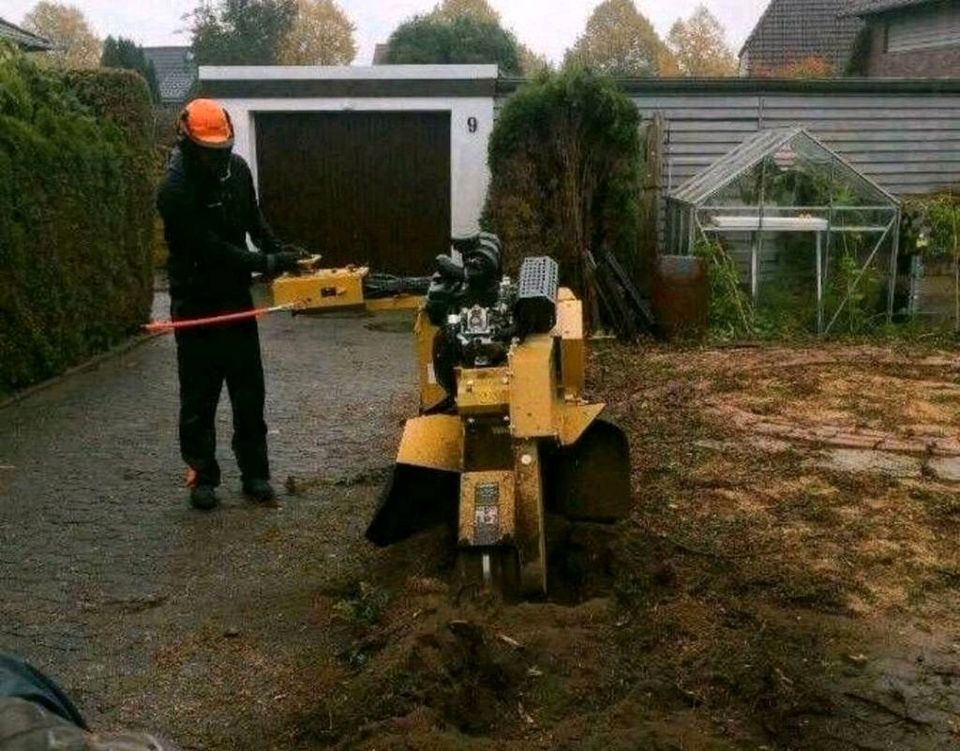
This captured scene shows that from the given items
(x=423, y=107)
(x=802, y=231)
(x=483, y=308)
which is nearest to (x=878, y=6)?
(x=423, y=107)

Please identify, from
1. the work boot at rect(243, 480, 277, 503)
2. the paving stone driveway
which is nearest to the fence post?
the paving stone driveway

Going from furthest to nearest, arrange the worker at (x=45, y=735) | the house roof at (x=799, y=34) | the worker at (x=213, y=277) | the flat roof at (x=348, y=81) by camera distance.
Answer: the house roof at (x=799, y=34) < the flat roof at (x=348, y=81) < the worker at (x=213, y=277) < the worker at (x=45, y=735)

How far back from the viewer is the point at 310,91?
16.3m

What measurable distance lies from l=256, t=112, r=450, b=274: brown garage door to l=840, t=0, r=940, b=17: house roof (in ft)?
52.5

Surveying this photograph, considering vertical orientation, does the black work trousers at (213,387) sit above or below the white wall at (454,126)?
below

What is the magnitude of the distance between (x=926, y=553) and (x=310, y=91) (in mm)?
12562

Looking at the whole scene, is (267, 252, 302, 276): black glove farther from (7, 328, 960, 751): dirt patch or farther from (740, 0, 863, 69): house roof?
(740, 0, 863, 69): house roof

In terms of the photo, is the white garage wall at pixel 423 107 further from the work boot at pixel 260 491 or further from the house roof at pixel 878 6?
the house roof at pixel 878 6

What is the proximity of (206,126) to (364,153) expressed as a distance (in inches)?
418

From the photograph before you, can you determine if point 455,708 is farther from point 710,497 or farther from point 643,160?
point 643,160

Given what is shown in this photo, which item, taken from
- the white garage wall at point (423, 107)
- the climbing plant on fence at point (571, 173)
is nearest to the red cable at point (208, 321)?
the climbing plant on fence at point (571, 173)

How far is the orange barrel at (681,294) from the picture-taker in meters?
12.1

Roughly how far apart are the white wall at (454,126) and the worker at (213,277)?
9.74 meters

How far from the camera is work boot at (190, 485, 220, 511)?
6586 millimetres
